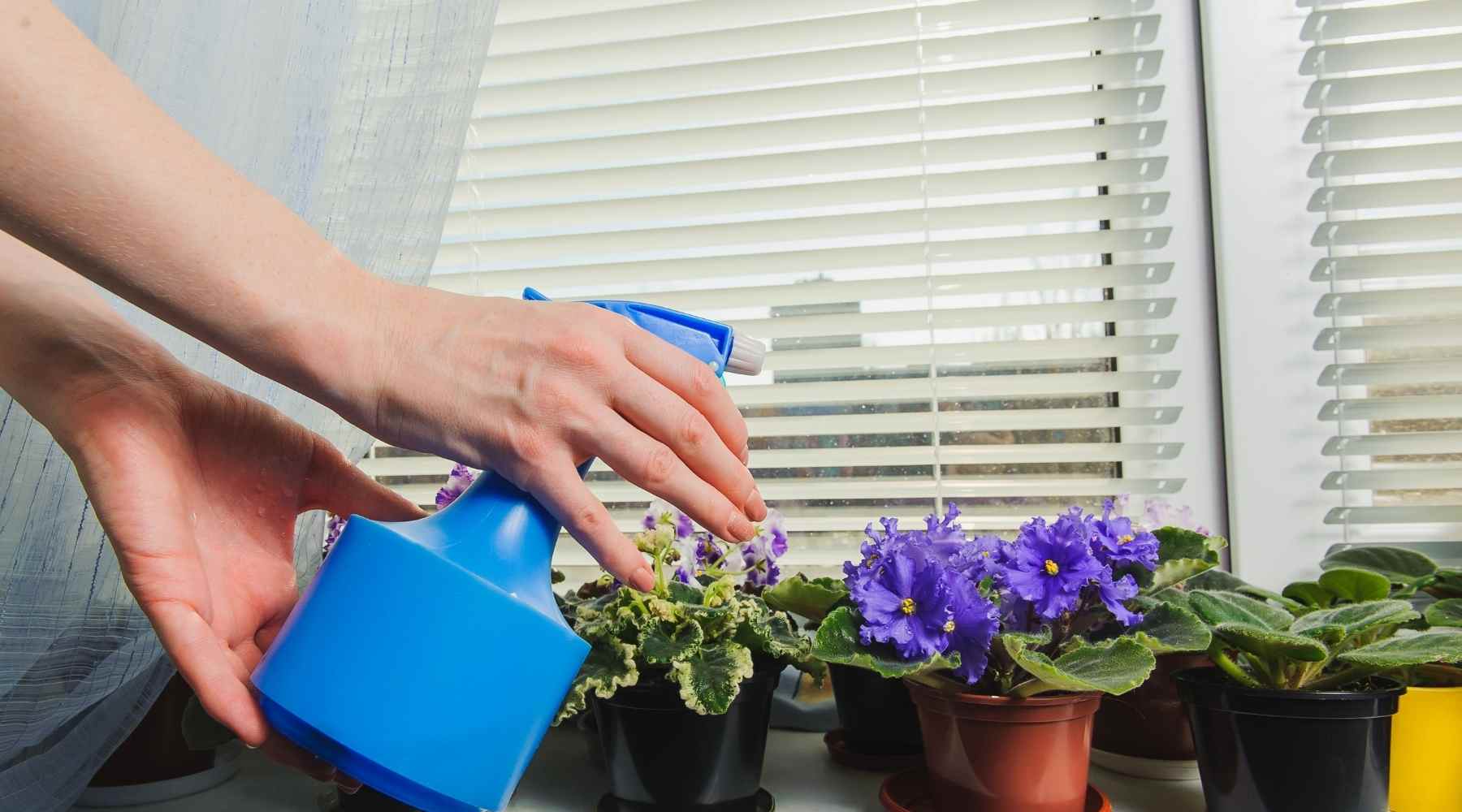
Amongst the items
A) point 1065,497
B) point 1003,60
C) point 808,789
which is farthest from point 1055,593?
point 1003,60

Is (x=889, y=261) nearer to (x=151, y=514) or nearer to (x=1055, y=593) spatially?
(x=1055, y=593)

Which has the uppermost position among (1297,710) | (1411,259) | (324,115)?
→ (324,115)

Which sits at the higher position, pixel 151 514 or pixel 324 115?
pixel 324 115

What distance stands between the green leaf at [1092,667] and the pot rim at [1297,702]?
6 cm

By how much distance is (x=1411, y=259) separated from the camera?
91 cm

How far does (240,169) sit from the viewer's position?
2.65 feet

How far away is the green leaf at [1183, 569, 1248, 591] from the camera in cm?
81

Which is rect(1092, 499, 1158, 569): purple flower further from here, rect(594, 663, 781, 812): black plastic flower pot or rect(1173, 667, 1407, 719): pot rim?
rect(594, 663, 781, 812): black plastic flower pot

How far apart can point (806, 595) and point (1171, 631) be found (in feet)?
0.90

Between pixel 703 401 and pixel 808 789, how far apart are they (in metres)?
0.45

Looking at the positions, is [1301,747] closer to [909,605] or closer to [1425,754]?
[1425,754]

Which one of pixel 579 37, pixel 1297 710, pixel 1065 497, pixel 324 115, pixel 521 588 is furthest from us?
pixel 579 37

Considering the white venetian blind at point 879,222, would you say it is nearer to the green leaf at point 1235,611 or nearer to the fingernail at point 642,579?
the green leaf at point 1235,611

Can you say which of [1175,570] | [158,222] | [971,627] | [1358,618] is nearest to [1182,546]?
[1175,570]
